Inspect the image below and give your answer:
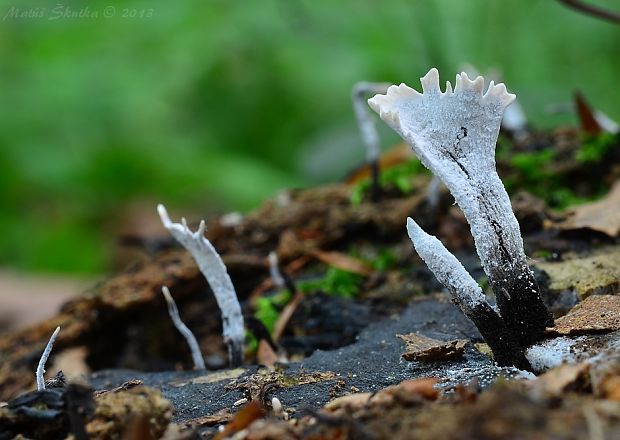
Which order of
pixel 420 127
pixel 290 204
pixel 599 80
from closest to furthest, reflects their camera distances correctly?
pixel 420 127, pixel 290 204, pixel 599 80

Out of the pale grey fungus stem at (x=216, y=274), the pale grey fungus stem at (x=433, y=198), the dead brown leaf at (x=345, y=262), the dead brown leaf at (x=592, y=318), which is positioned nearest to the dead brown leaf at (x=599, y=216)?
the pale grey fungus stem at (x=433, y=198)

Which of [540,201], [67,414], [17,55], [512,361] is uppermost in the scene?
[17,55]

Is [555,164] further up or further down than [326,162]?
further down

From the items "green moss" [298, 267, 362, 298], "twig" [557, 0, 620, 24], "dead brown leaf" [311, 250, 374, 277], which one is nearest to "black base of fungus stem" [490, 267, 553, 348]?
"green moss" [298, 267, 362, 298]

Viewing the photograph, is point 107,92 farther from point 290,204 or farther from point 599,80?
point 599,80

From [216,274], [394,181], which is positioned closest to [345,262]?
[394,181]

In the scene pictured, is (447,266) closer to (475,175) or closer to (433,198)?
(475,175)

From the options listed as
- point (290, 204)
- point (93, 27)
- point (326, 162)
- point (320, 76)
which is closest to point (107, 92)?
point (93, 27)
